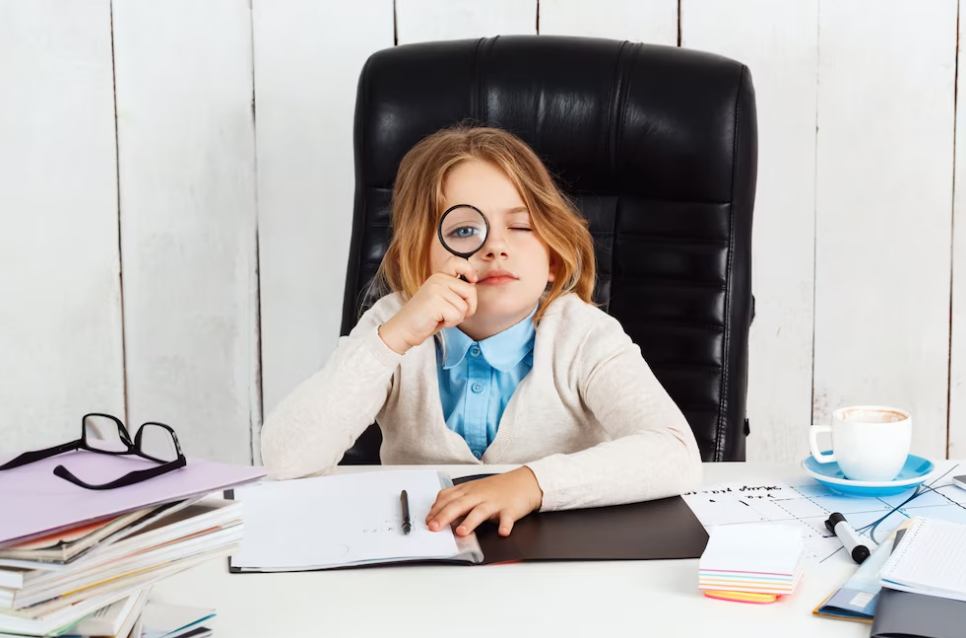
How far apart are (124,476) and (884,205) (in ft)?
6.08

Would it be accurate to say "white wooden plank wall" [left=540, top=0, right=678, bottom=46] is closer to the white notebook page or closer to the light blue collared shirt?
the light blue collared shirt

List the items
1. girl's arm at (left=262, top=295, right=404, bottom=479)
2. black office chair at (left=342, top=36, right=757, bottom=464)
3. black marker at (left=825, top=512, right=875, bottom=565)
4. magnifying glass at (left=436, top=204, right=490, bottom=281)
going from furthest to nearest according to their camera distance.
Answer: black office chair at (left=342, top=36, right=757, bottom=464) → magnifying glass at (left=436, top=204, right=490, bottom=281) → girl's arm at (left=262, top=295, right=404, bottom=479) → black marker at (left=825, top=512, right=875, bottom=565)

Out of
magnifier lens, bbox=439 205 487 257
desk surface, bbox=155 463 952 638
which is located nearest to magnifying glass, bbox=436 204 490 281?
magnifier lens, bbox=439 205 487 257

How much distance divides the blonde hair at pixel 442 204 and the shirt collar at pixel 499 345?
0.05 meters

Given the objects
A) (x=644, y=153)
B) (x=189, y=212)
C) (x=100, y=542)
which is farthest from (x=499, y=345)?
(x=189, y=212)

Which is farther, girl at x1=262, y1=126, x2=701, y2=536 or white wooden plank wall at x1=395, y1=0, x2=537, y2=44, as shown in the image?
white wooden plank wall at x1=395, y1=0, x2=537, y2=44

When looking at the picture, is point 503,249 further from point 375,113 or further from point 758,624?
point 758,624

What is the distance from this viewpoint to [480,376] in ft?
4.85

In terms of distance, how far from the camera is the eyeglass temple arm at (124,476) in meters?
0.66

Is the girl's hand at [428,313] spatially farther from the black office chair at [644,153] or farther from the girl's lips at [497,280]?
the black office chair at [644,153]

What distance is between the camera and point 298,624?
757mm

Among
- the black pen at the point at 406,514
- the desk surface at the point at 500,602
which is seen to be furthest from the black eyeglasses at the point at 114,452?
the black pen at the point at 406,514

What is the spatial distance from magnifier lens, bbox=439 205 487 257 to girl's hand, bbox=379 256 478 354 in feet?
0.21

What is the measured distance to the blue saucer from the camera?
104 cm
